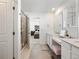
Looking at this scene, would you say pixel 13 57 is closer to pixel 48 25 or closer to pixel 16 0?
pixel 16 0

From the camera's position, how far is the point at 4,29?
3.58 m

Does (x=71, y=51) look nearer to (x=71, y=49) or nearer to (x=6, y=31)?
(x=71, y=49)

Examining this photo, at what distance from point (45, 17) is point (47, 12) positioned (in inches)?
15.9

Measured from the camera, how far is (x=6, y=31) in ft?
11.7

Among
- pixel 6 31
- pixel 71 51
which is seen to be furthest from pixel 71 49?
pixel 6 31

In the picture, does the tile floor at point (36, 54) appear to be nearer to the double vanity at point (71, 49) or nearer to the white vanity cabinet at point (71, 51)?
the double vanity at point (71, 49)

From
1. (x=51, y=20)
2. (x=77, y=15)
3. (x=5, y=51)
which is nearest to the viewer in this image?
(x=77, y=15)

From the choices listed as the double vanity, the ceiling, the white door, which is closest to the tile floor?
the white door

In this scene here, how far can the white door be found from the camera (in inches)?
140

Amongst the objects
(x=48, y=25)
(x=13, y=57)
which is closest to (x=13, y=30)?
(x=13, y=57)

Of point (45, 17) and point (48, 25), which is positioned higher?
point (45, 17)

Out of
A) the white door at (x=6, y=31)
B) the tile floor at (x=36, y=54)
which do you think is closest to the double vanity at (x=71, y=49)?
the white door at (x=6, y=31)

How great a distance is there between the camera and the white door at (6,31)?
140 inches

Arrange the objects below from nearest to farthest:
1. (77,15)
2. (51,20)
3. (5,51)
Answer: (77,15)
(5,51)
(51,20)
